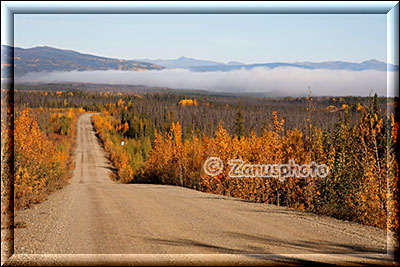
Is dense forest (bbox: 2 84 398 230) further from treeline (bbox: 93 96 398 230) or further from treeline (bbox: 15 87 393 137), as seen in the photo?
treeline (bbox: 15 87 393 137)

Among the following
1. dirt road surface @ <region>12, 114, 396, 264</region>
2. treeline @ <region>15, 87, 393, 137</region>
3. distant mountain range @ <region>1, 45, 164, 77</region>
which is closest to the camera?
dirt road surface @ <region>12, 114, 396, 264</region>

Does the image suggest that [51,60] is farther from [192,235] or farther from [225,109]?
[225,109]

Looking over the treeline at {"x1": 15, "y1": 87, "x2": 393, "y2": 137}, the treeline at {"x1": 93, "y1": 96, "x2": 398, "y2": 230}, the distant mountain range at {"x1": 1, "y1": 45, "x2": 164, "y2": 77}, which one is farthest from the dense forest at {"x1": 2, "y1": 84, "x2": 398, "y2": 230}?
the distant mountain range at {"x1": 1, "y1": 45, "x2": 164, "y2": 77}

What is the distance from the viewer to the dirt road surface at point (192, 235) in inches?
272

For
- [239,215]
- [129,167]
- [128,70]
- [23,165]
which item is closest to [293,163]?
[239,215]

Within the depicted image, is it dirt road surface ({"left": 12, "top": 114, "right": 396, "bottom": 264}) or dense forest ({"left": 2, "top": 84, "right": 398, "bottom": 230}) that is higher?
dense forest ({"left": 2, "top": 84, "right": 398, "bottom": 230})

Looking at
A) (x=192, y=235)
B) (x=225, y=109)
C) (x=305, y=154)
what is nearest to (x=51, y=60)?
(x=305, y=154)

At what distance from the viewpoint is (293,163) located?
15625mm

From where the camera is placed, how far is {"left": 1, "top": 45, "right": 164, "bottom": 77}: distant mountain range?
821 cm

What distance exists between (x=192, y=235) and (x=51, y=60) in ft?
51.2

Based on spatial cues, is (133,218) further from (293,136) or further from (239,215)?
(293,136)

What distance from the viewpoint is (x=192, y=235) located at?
784cm

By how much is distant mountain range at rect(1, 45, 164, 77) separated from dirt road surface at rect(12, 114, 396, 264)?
11.7 ft

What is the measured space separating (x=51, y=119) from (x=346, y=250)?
80365 mm
